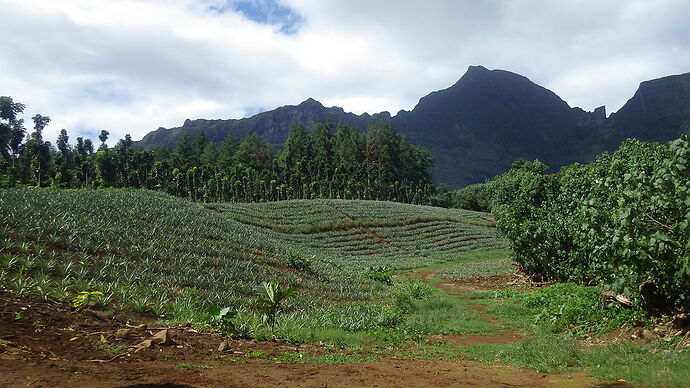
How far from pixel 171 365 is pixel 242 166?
83.1 m

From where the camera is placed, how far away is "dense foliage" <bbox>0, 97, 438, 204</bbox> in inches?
2717

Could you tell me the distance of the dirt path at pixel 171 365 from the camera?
13.5 feet

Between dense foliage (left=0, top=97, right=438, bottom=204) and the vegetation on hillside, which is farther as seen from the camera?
dense foliage (left=0, top=97, right=438, bottom=204)

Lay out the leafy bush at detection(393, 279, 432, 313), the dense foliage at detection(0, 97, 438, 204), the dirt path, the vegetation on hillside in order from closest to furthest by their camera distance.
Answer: the dirt path
the vegetation on hillside
the leafy bush at detection(393, 279, 432, 313)
the dense foliage at detection(0, 97, 438, 204)

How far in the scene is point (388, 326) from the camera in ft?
31.2

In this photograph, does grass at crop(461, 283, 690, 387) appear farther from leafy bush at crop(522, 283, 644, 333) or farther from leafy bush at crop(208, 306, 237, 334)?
leafy bush at crop(208, 306, 237, 334)

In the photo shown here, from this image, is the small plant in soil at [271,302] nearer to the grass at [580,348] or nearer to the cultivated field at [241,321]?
the cultivated field at [241,321]

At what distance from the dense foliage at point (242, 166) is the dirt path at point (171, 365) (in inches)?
2313

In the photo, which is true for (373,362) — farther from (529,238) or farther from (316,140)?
(316,140)

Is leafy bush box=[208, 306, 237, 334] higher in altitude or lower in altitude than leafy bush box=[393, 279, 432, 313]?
higher

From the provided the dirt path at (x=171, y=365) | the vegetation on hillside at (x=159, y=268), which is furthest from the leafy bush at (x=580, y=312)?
the vegetation on hillside at (x=159, y=268)

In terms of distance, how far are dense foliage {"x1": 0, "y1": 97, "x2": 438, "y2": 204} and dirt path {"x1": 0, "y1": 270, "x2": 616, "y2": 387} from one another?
58751mm

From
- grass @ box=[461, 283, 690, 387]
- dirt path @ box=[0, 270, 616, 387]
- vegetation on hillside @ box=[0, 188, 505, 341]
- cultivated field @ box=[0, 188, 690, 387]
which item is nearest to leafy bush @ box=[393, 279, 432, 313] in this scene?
cultivated field @ box=[0, 188, 690, 387]

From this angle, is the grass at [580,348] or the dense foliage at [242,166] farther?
the dense foliage at [242,166]
